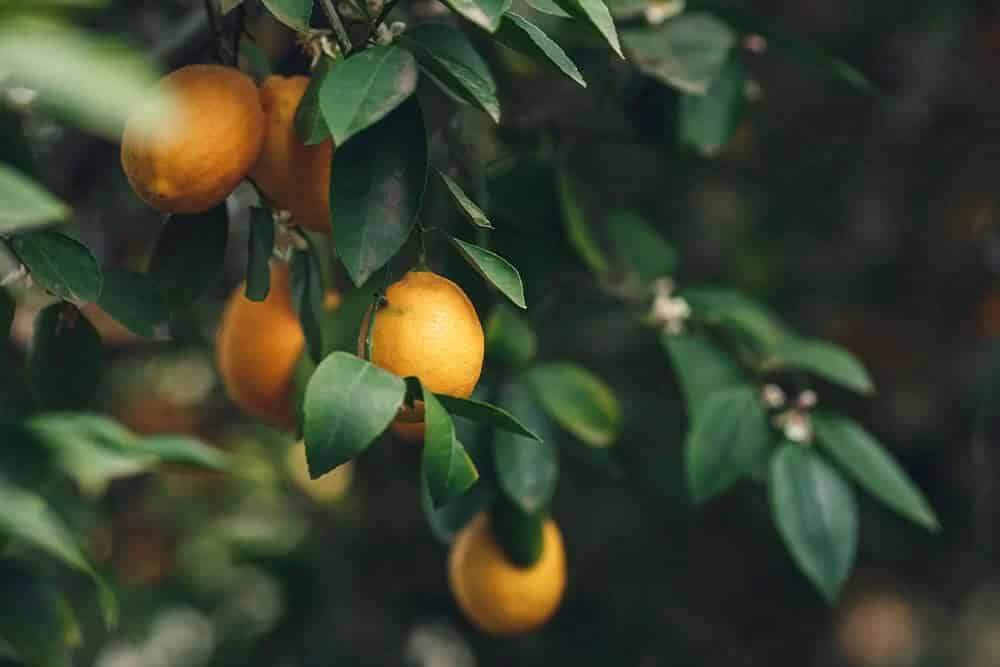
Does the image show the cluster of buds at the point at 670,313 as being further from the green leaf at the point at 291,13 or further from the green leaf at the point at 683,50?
the green leaf at the point at 291,13

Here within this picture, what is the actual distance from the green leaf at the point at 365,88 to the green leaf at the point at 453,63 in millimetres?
16

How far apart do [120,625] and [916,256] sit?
1470 mm

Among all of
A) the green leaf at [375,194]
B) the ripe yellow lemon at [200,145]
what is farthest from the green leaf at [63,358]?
the green leaf at [375,194]

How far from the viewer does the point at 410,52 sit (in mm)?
693

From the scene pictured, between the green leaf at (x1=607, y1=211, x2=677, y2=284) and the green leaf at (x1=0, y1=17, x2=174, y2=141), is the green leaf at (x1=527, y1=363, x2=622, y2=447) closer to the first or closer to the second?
the green leaf at (x1=607, y1=211, x2=677, y2=284)

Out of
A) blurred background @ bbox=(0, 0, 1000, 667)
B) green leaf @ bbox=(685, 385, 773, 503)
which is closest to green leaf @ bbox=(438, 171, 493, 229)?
green leaf @ bbox=(685, 385, 773, 503)

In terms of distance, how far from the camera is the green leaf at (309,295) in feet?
2.87

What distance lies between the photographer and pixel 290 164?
77cm

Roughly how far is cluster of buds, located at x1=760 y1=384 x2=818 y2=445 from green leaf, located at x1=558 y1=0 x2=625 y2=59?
0.56 meters

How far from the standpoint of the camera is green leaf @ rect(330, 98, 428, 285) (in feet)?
2.23

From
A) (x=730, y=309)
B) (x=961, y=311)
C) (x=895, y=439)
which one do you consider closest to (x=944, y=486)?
(x=895, y=439)

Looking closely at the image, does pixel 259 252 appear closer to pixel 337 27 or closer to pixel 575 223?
pixel 337 27

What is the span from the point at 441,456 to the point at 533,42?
0.72 feet

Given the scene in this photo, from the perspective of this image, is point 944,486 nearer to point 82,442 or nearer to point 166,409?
point 166,409
